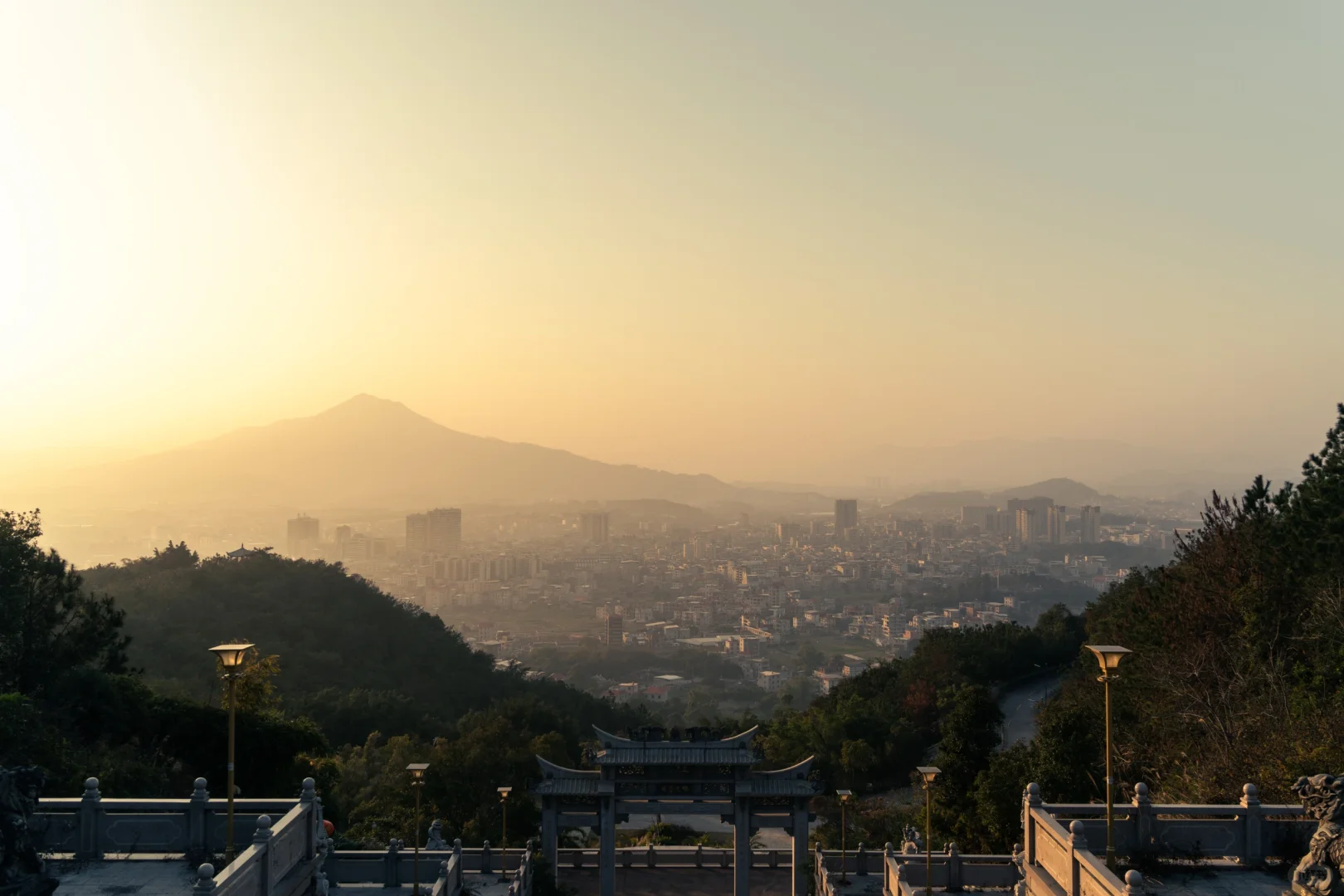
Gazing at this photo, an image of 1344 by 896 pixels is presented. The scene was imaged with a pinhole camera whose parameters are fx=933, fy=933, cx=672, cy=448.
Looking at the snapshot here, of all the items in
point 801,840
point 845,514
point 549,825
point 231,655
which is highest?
point 231,655

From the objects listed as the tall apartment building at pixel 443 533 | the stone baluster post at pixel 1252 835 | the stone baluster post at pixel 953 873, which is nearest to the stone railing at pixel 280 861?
the stone baluster post at pixel 1252 835

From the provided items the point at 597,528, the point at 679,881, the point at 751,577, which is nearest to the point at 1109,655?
the point at 679,881

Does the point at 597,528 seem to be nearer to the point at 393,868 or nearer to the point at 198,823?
the point at 393,868

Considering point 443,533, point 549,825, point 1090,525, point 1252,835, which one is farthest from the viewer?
point 443,533

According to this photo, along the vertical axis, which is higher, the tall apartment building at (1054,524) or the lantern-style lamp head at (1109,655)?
the lantern-style lamp head at (1109,655)

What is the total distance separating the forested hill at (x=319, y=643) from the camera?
104 ft

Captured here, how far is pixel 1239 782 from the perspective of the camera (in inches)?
432

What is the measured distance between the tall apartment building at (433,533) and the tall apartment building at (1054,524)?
9599cm

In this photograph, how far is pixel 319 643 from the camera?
41625 millimetres

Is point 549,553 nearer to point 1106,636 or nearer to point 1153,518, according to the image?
point 1153,518

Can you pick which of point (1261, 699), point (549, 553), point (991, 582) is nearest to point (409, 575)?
point (549, 553)

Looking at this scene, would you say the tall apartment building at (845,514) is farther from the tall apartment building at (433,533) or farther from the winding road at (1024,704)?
the winding road at (1024,704)

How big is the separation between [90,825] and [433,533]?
14358cm

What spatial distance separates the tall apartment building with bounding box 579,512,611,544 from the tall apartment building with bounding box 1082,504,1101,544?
272ft
